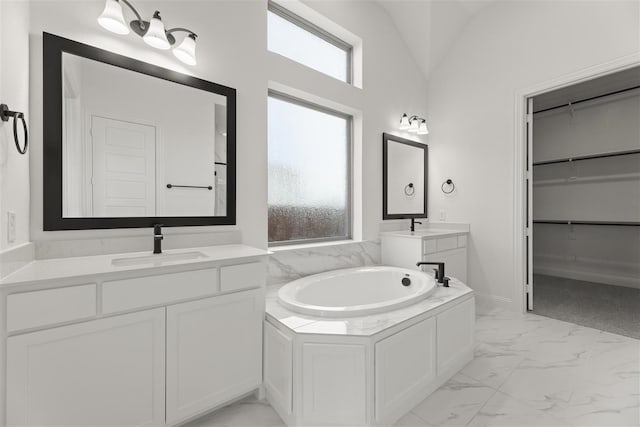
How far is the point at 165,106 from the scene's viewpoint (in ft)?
6.11

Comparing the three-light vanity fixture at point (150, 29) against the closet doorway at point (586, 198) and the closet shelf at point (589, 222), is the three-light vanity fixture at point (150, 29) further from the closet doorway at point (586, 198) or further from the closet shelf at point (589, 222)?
the closet shelf at point (589, 222)

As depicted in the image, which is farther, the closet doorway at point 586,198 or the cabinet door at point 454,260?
the closet doorway at point 586,198

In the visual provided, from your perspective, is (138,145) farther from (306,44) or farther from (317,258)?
(306,44)

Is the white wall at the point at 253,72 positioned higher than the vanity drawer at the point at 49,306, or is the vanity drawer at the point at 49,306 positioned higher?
the white wall at the point at 253,72

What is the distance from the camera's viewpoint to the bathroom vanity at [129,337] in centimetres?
109

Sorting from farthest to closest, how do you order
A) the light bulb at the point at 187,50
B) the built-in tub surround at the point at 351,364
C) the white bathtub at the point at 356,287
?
1. the white bathtub at the point at 356,287
2. the light bulb at the point at 187,50
3. the built-in tub surround at the point at 351,364

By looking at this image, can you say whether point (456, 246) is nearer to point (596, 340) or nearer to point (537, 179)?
point (596, 340)

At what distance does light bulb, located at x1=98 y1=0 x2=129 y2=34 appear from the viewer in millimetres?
1510

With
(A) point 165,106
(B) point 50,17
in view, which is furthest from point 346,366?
(B) point 50,17

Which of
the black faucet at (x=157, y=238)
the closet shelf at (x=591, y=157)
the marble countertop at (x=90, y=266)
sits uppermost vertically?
the closet shelf at (x=591, y=157)

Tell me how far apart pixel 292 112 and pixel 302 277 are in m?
1.49

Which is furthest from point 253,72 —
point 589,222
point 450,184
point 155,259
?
point 589,222

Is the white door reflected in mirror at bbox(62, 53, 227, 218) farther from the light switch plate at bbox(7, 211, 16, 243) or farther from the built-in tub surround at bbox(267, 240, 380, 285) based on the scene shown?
the built-in tub surround at bbox(267, 240, 380, 285)

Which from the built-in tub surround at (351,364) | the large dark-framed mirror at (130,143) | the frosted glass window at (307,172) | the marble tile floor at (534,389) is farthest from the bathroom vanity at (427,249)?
the large dark-framed mirror at (130,143)
